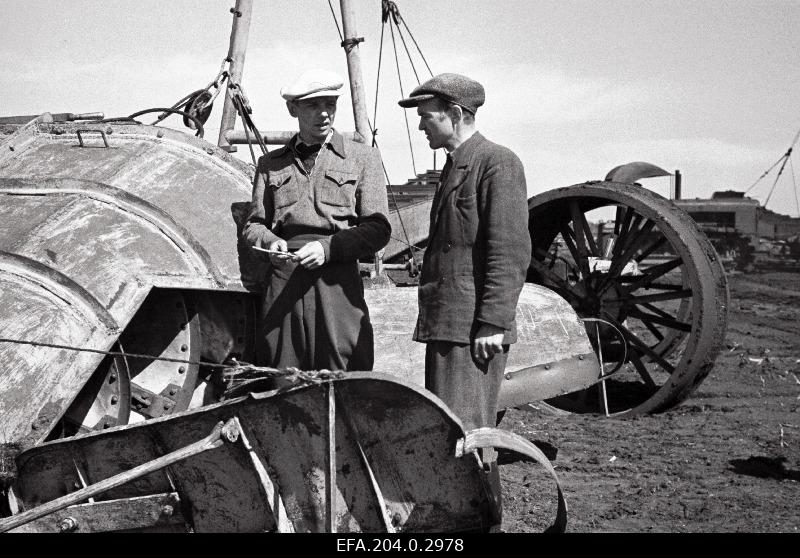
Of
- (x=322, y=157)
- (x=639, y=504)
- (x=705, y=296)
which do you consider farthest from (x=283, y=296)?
(x=705, y=296)

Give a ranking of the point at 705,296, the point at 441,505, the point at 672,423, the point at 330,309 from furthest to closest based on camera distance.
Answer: the point at 672,423 < the point at 705,296 < the point at 330,309 < the point at 441,505

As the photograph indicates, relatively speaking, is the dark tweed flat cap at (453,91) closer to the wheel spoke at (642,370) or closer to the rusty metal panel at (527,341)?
the rusty metal panel at (527,341)

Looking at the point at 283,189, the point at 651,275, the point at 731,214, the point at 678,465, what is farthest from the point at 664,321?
the point at 731,214

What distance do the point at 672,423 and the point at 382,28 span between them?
4027mm

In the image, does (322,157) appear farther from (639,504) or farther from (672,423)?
(672,423)

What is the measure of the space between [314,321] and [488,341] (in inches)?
30.1

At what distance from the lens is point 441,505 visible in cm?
310

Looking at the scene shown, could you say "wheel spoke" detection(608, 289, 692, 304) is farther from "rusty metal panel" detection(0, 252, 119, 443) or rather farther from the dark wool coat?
"rusty metal panel" detection(0, 252, 119, 443)

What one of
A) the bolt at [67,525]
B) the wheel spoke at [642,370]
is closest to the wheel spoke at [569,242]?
the wheel spoke at [642,370]

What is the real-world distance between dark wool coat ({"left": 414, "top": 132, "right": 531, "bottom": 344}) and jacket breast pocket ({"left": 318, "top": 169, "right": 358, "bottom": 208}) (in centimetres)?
49

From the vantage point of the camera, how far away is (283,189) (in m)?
3.89

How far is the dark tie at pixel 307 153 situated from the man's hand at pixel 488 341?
1.08m

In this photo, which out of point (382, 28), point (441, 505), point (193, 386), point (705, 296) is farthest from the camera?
point (382, 28)

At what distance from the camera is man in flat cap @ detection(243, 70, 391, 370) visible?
12.2 feet
